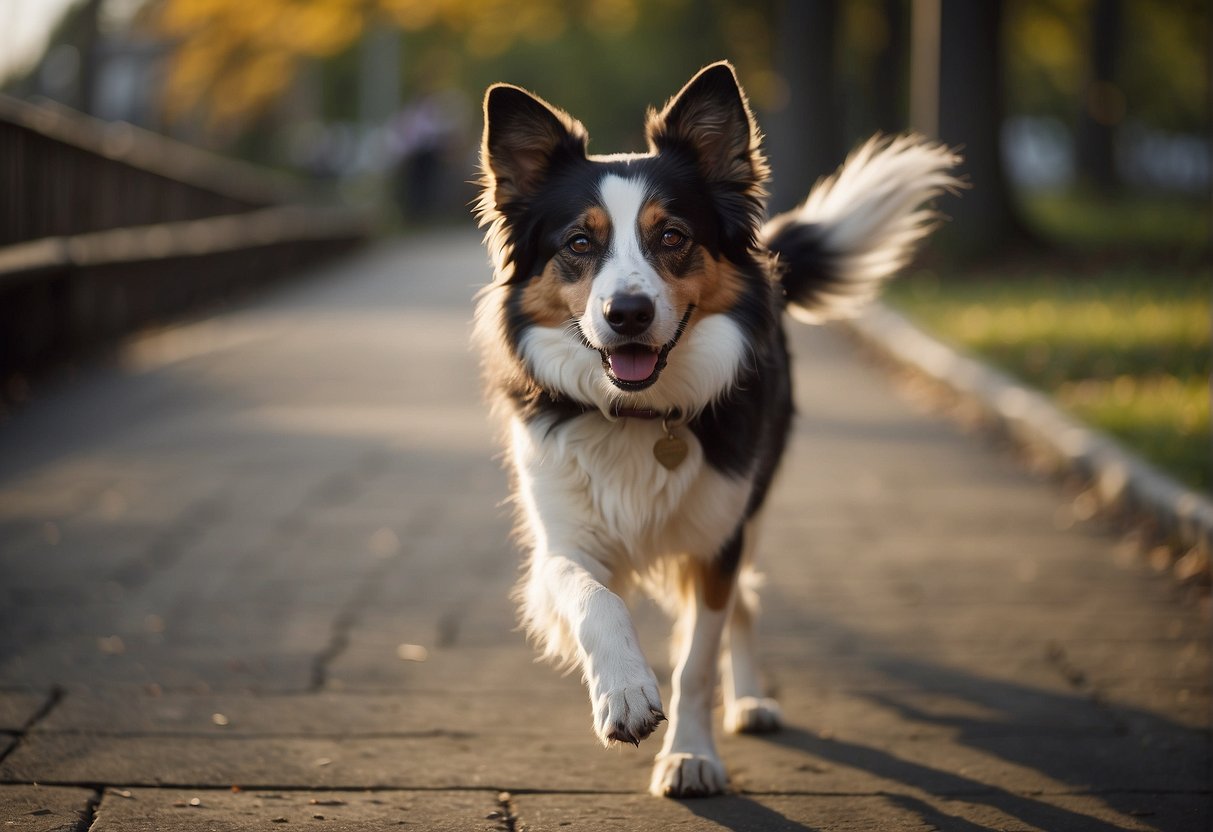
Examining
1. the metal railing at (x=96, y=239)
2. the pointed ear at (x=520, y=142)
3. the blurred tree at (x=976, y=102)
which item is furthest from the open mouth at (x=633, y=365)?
the blurred tree at (x=976, y=102)

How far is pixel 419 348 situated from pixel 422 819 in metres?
9.98

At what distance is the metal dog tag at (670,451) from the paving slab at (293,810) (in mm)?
999

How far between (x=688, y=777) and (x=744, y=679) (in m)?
0.75

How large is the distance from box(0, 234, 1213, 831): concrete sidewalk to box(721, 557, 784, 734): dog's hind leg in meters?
0.07

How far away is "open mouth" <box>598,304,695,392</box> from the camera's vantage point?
414 centimetres

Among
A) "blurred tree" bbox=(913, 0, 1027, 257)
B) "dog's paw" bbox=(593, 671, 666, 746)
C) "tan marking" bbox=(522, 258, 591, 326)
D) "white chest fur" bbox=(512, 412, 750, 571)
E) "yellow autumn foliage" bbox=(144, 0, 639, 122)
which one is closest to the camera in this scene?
"dog's paw" bbox=(593, 671, 666, 746)

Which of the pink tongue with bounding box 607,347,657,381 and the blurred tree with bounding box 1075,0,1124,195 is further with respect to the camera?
the blurred tree with bounding box 1075,0,1124,195

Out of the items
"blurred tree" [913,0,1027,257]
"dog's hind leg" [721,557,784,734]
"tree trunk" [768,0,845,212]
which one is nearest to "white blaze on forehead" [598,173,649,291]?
"dog's hind leg" [721,557,784,734]

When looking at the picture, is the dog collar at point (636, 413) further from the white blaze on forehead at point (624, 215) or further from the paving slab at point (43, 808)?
the paving slab at point (43, 808)

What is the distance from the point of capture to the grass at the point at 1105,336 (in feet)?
26.4

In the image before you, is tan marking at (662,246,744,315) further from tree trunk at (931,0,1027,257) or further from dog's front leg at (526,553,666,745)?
tree trunk at (931,0,1027,257)

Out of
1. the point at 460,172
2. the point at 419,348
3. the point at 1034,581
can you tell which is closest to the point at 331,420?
the point at 419,348

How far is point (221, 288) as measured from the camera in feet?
54.1

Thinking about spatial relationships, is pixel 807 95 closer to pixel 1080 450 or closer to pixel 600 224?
pixel 1080 450
